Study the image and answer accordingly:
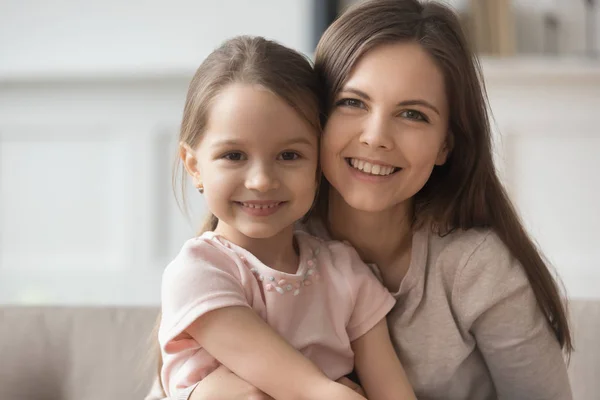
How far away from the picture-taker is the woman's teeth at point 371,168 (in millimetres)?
1222

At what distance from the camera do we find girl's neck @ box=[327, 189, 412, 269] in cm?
136

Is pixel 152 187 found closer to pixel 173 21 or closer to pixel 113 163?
pixel 113 163

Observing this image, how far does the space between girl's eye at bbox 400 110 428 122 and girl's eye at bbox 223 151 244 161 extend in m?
0.27

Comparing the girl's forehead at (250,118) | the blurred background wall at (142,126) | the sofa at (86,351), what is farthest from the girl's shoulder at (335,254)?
the blurred background wall at (142,126)

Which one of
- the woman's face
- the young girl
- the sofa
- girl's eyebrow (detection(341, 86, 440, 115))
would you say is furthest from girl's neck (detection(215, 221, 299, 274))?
the sofa

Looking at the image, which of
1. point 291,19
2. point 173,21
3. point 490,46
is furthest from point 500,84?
point 173,21

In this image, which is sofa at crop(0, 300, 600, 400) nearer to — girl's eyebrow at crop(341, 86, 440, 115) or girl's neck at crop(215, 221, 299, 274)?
girl's neck at crop(215, 221, 299, 274)

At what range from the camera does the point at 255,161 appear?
43.5 inches

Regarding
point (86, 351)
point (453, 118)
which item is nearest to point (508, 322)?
point (453, 118)

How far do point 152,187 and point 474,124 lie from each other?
73.9 inches

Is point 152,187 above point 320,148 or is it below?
below

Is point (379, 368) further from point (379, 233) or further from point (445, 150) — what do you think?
point (445, 150)

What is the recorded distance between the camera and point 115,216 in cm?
300

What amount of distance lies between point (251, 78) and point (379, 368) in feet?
1.61
